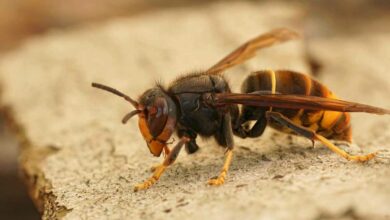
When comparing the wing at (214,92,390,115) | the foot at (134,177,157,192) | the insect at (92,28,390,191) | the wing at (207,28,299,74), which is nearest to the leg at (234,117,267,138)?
the insect at (92,28,390,191)

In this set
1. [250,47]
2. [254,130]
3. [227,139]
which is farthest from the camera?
[250,47]

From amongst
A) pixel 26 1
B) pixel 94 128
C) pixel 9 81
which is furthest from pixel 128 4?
pixel 94 128

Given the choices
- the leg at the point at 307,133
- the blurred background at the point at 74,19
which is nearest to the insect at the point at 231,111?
the leg at the point at 307,133

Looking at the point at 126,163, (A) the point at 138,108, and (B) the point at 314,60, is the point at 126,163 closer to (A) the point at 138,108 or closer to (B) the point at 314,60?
(A) the point at 138,108

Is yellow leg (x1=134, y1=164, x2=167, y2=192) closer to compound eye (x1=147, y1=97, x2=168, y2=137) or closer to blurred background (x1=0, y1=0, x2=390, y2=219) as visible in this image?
compound eye (x1=147, y1=97, x2=168, y2=137)

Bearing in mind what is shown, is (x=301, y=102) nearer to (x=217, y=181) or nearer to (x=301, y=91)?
(x=301, y=91)

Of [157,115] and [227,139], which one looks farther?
[227,139]

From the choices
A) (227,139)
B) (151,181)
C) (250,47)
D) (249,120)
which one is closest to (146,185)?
(151,181)

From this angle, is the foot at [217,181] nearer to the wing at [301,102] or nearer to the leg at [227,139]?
the leg at [227,139]
